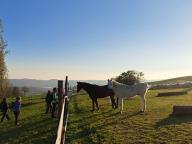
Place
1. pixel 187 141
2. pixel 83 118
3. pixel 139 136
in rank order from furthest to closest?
pixel 83 118 < pixel 139 136 < pixel 187 141

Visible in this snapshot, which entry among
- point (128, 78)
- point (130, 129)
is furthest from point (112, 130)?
point (128, 78)

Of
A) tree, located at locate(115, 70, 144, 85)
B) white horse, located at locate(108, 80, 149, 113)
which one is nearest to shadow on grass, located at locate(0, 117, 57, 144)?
white horse, located at locate(108, 80, 149, 113)

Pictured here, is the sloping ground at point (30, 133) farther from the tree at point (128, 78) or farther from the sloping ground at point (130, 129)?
the tree at point (128, 78)

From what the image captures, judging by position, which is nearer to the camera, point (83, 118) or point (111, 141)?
point (111, 141)

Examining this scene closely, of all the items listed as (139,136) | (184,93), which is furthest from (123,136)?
(184,93)

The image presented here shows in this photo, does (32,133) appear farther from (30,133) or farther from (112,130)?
(112,130)

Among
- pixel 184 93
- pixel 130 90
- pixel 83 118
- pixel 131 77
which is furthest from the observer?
pixel 131 77

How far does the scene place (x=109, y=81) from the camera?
29.1 m

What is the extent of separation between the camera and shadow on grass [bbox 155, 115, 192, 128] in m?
21.5

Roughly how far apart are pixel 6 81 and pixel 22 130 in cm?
5202

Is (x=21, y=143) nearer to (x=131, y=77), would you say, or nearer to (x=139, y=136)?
(x=139, y=136)

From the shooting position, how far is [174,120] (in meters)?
22.7

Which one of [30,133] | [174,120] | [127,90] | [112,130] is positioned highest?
[127,90]

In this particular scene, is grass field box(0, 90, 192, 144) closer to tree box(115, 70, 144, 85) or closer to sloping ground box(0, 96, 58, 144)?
sloping ground box(0, 96, 58, 144)
